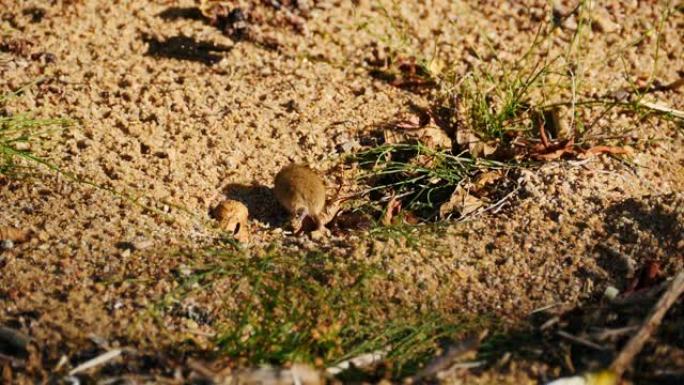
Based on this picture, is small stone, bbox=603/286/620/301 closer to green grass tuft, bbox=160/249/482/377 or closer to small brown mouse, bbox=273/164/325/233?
green grass tuft, bbox=160/249/482/377

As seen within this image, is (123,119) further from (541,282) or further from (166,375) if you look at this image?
(541,282)

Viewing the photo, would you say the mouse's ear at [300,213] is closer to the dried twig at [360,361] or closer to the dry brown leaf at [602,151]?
the dried twig at [360,361]

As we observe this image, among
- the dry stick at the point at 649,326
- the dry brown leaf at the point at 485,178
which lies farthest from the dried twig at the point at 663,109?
the dry stick at the point at 649,326

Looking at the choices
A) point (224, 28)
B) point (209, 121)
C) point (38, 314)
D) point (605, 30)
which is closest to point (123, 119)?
point (209, 121)

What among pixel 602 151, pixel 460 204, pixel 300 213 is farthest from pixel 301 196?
pixel 602 151

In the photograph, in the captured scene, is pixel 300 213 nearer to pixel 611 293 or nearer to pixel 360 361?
pixel 360 361

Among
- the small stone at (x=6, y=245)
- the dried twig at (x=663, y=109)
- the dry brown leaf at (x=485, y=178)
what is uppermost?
the dried twig at (x=663, y=109)
